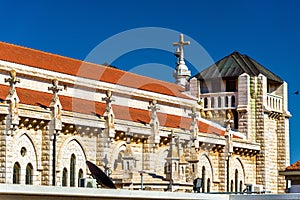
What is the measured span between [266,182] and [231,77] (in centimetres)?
891

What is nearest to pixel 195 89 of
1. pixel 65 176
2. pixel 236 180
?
pixel 236 180

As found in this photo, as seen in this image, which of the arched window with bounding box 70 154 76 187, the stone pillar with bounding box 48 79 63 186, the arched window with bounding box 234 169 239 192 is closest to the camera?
the stone pillar with bounding box 48 79 63 186

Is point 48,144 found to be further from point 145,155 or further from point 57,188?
point 57,188

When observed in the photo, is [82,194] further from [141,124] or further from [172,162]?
[141,124]

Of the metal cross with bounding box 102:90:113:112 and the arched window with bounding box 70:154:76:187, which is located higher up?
the metal cross with bounding box 102:90:113:112

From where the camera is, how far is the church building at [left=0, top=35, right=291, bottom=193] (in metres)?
51.5

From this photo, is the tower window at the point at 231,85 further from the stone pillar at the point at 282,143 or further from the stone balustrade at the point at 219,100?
the stone pillar at the point at 282,143

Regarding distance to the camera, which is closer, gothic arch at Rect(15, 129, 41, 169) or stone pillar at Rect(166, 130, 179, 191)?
gothic arch at Rect(15, 129, 41, 169)

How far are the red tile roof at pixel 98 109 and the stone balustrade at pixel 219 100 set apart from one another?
555 centimetres

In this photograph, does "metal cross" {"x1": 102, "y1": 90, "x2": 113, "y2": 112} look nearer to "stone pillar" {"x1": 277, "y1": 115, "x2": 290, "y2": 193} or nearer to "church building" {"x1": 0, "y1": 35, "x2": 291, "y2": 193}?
"church building" {"x1": 0, "y1": 35, "x2": 291, "y2": 193}

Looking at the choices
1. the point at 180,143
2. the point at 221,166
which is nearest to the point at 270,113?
the point at 221,166

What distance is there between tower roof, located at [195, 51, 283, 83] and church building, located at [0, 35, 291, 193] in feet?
0.36

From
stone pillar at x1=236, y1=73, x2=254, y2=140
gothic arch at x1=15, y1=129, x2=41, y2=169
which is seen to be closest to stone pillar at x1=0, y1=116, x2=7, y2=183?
gothic arch at x1=15, y1=129, x2=41, y2=169

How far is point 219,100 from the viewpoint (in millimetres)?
80562
